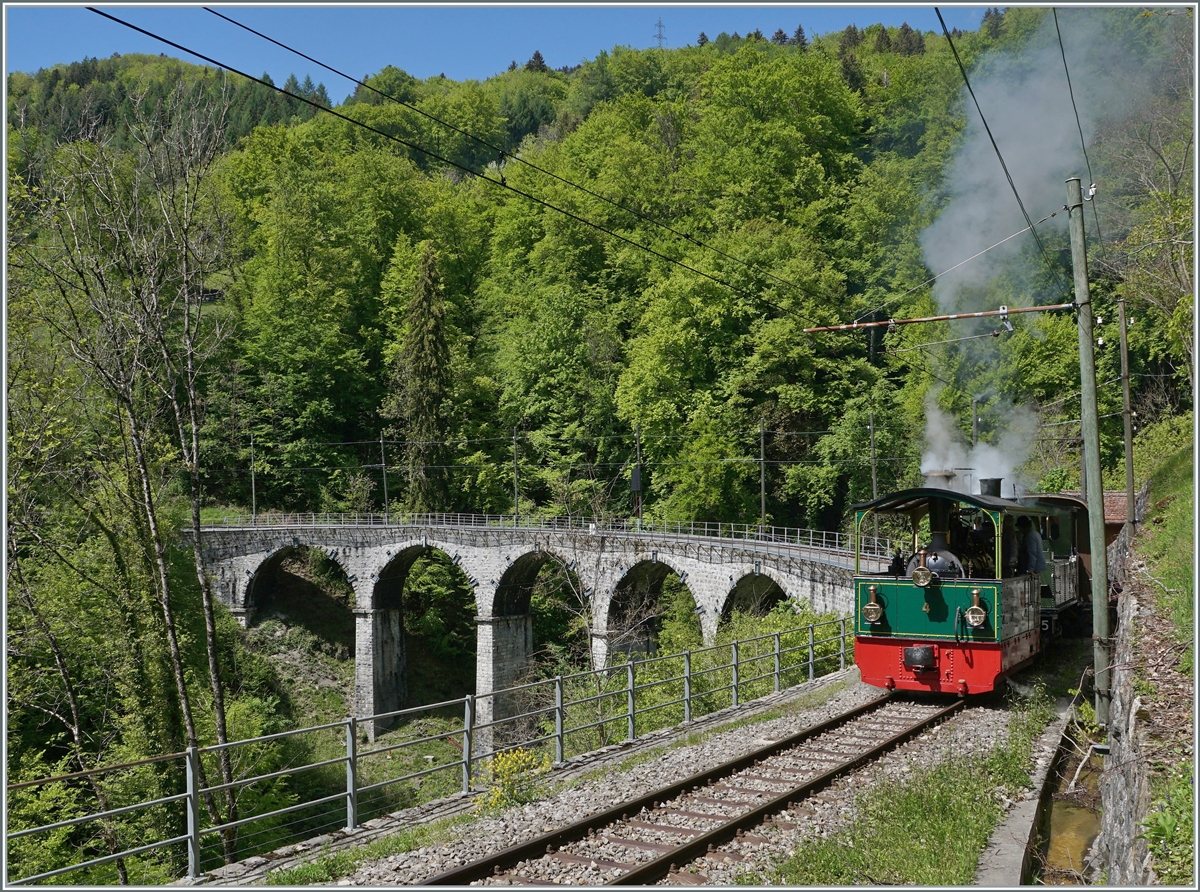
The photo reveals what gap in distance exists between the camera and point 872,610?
12391mm

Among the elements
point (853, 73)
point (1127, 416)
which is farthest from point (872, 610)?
point (853, 73)

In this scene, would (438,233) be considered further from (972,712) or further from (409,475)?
(972,712)

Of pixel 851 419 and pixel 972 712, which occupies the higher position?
pixel 851 419

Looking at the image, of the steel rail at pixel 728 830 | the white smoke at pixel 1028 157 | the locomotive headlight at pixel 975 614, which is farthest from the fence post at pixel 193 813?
the white smoke at pixel 1028 157

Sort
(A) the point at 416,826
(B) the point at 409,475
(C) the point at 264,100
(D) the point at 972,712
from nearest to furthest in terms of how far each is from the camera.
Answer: (A) the point at 416,826 → (D) the point at 972,712 → (B) the point at 409,475 → (C) the point at 264,100

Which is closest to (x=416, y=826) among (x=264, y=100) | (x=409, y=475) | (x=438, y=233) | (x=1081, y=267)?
(x=1081, y=267)

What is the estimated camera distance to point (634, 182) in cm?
4834

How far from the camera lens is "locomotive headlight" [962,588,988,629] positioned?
11422 millimetres

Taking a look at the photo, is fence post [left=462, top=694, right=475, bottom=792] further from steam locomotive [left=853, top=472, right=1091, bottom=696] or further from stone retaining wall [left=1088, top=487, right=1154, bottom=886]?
steam locomotive [left=853, top=472, right=1091, bottom=696]

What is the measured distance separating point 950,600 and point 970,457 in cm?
1044

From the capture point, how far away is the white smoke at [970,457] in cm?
1853

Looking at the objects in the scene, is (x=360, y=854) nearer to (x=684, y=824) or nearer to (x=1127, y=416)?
(x=684, y=824)

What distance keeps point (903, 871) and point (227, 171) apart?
5740 centimetres

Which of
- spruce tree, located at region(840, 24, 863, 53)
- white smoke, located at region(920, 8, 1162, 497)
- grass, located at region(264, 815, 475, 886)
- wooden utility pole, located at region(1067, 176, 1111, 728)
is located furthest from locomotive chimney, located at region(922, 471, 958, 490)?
spruce tree, located at region(840, 24, 863, 53)
